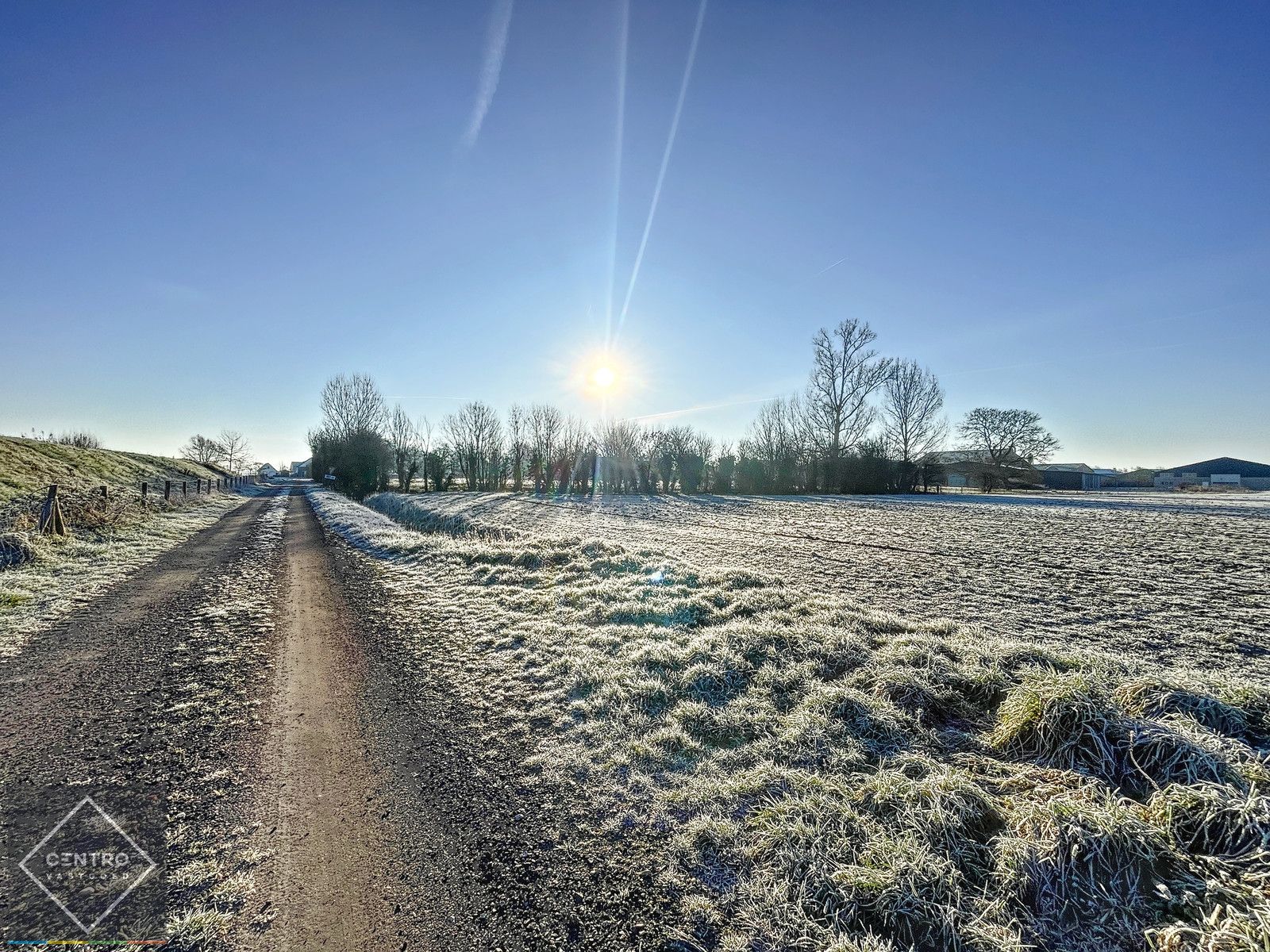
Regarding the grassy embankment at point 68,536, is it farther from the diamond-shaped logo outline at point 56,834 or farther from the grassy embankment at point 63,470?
the diamond-shaped logo outline at point 56,834

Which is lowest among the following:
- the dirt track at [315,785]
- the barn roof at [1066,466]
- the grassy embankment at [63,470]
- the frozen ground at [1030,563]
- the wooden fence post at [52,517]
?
the dirt track at [315,785]

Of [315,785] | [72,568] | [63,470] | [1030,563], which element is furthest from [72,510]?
[1030,563]

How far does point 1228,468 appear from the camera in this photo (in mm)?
72125

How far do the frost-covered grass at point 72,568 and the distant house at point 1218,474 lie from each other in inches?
3604

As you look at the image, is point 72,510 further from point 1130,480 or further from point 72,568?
point 1130,480

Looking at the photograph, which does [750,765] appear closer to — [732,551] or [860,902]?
[860,902]

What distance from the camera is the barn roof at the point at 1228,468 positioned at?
7081 cm

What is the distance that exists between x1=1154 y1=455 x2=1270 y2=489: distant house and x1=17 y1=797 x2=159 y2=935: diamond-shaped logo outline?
89921 mm

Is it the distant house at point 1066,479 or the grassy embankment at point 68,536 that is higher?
the distant house at point 1066,479

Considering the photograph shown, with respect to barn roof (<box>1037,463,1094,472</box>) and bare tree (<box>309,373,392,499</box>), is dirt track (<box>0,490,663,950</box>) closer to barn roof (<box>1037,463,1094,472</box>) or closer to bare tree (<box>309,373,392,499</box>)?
bare tree (<box>309,373,392,499</box>)

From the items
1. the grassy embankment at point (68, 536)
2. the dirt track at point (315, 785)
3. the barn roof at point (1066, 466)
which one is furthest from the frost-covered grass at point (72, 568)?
the barn roof at point (1066, 466)

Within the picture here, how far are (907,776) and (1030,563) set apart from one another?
10.0 metres

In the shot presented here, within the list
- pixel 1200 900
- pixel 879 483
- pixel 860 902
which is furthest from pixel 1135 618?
pixel 879 483

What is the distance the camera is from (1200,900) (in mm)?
2318
